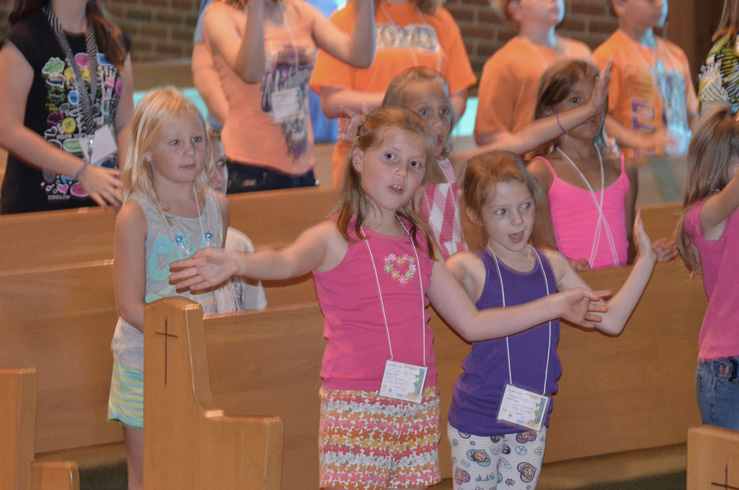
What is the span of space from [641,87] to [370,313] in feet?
7.95

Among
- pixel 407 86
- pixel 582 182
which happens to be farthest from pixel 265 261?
pixel 582 182

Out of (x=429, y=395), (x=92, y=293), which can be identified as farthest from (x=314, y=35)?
(x=429, y=395)

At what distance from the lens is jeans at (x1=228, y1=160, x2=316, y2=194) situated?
3.61 meters

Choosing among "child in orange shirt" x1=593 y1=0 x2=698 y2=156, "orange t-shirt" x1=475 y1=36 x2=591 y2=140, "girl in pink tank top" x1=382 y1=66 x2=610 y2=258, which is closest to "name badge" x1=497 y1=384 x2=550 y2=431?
"girl in pink tank top" x1=382 y1=66 x2=610 y2=258

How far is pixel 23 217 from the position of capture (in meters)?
3.12

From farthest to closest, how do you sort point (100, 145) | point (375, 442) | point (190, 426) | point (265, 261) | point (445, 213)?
point (100, 145) → point (445, 213) → point (375, 442) → point (265, 261) → point (190, 426)

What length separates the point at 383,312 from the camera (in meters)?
2.25

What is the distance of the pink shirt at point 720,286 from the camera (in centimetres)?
247

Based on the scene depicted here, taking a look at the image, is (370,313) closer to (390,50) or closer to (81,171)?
(81,171)

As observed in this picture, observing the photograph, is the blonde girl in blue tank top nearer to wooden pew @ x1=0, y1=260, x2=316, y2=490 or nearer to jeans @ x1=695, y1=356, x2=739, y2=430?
wooden pew @ x1=0, y1=260, x2=316, y2=490

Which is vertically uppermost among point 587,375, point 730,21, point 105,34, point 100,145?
point 730,21

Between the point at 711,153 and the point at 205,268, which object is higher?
the point at 711,153

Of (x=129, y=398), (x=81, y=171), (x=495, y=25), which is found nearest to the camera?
(x=129, y=398)

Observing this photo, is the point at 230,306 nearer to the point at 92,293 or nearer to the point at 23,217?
the point at 92,293
